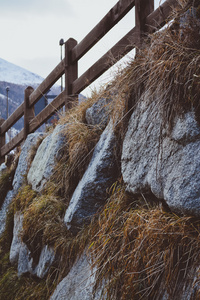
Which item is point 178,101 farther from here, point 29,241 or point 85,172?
point 29,241

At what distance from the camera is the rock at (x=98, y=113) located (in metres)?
3.32

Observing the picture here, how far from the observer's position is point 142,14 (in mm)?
3471

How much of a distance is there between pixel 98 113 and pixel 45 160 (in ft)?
4.16

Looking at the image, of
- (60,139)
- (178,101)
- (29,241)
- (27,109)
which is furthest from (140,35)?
(27,109)

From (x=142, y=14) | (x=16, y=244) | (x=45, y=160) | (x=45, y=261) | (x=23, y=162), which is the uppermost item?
(x=142, y=14)

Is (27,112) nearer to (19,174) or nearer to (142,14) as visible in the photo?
(19,174)

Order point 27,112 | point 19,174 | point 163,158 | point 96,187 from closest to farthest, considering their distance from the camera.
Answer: point 163,158 < point 96,187 < point 19,174 < point 27,112

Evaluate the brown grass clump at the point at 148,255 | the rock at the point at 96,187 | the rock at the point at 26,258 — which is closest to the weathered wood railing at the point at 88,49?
the rock at the point at 96,187

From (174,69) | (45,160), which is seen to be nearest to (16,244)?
(45,160)

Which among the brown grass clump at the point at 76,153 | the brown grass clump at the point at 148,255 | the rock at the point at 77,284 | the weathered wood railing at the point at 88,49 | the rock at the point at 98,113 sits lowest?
the rock at the point at 77,284

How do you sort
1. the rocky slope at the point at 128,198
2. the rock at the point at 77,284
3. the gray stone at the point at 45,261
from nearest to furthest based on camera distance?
the rocky slope at the point at 128,198 → the rock at the point at 77,284 → the gray stone at the point at 45,261

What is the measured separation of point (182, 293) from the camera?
1634mm

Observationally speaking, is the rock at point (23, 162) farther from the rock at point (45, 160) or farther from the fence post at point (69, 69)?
the fence post at point (69, 69)

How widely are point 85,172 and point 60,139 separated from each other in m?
0.89
